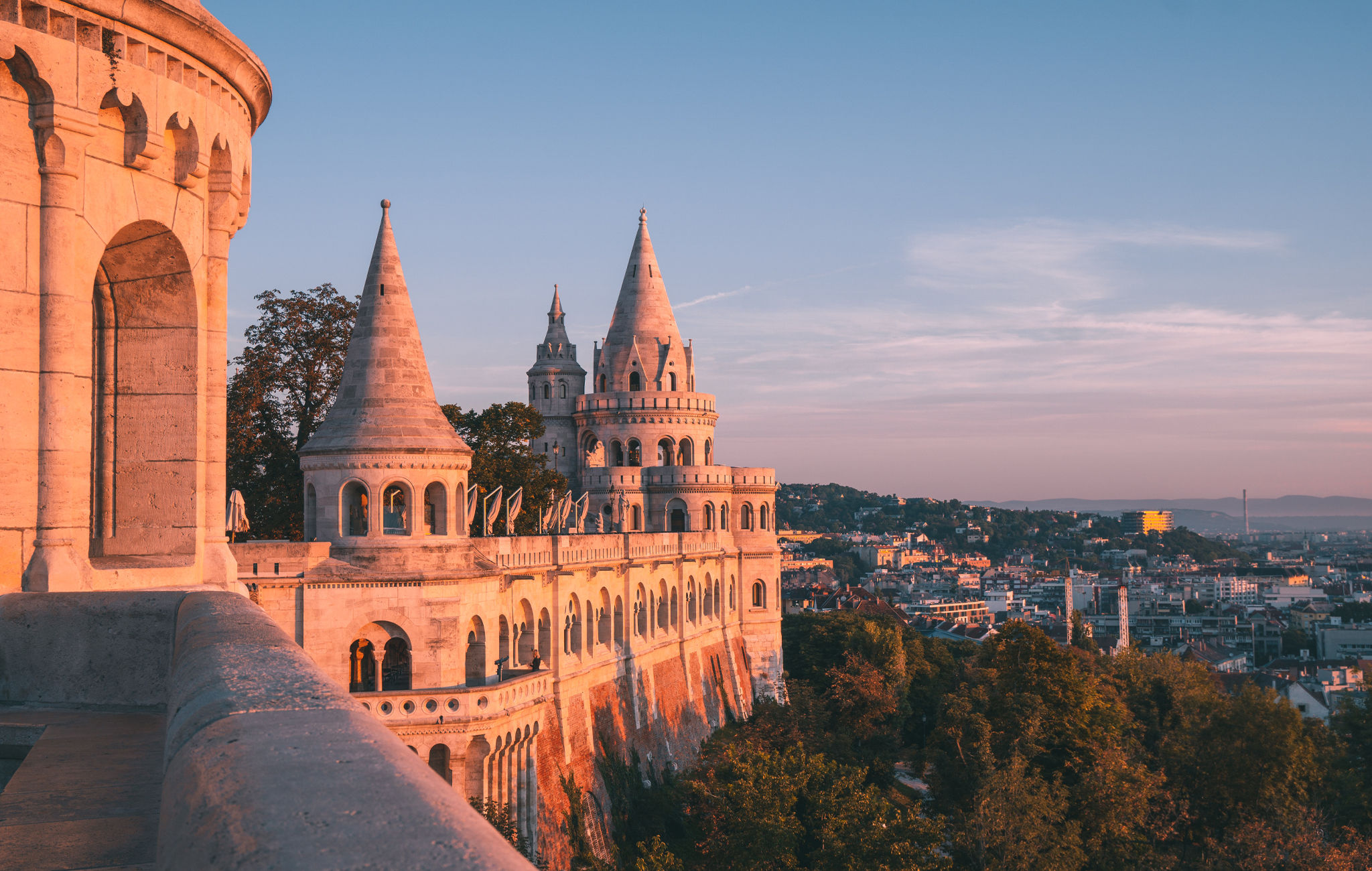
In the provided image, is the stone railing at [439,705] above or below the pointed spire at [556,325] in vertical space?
below

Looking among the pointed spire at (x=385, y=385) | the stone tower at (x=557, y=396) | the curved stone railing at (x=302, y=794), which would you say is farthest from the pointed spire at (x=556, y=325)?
the curved stone railing at (x=302, y=794)

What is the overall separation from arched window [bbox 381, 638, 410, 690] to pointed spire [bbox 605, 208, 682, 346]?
1420 inches

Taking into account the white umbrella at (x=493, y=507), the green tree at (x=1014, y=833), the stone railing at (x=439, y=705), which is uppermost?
the white umbrella at (x=493, y=507)

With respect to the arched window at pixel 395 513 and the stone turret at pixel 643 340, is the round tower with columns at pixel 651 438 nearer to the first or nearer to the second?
the stone turret at pixel 643 340

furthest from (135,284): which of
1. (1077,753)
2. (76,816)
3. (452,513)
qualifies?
(1077,753)

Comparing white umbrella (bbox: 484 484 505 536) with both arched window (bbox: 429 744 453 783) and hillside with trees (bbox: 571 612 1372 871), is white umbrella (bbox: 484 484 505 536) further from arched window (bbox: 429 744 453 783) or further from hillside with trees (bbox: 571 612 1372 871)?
hillside with trees (bbox: 571 612 1372 871)

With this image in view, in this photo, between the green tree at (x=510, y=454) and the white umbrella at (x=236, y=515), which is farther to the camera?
the green tree at (x=510, y=454)


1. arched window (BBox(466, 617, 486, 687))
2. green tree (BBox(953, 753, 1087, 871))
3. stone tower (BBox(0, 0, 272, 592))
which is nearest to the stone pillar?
stone tower (BBox(0, 0, 272, 592))

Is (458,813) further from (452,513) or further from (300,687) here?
(452,513)

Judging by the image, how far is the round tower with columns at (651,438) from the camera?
199 ft

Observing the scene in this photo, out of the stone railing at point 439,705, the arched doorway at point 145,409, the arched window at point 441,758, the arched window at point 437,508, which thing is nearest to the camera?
the arched doorway at point 145,409

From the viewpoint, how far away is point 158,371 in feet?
41.0

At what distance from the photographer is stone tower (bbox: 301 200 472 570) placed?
100 ft

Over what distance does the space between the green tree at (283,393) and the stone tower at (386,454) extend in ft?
27.2
